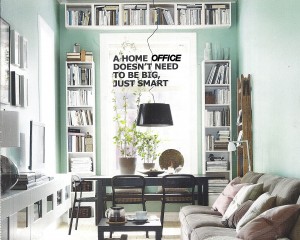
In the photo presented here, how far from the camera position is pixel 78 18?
26.9 ft

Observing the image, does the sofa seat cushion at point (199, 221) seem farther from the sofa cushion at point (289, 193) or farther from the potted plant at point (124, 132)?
the potted plant at point (124, 132)

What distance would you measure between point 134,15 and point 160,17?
39 centimetres

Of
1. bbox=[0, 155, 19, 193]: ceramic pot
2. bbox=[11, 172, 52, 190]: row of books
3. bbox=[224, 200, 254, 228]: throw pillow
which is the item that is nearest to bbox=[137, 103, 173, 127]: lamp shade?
bbox=[11, 172, 52, 190]: row of books

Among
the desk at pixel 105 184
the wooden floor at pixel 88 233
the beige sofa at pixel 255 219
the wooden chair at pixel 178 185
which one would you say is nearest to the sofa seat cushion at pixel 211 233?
the beige sofa at pixel 255 219

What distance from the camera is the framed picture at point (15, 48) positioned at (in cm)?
557

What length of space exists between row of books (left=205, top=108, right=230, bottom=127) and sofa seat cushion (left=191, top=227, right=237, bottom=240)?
3.59 m

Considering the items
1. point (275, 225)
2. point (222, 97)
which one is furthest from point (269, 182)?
point (222, 97)

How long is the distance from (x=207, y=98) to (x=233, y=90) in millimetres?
453

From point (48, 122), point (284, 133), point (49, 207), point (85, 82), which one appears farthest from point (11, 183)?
point (85, 82)

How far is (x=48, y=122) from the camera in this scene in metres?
7.61

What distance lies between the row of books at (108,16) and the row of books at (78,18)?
149 millimetres

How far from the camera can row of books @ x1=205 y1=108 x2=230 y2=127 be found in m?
8.07

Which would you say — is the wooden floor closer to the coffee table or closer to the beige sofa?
the beige sofa

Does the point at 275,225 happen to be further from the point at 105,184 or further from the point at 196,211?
the point at 105,184
